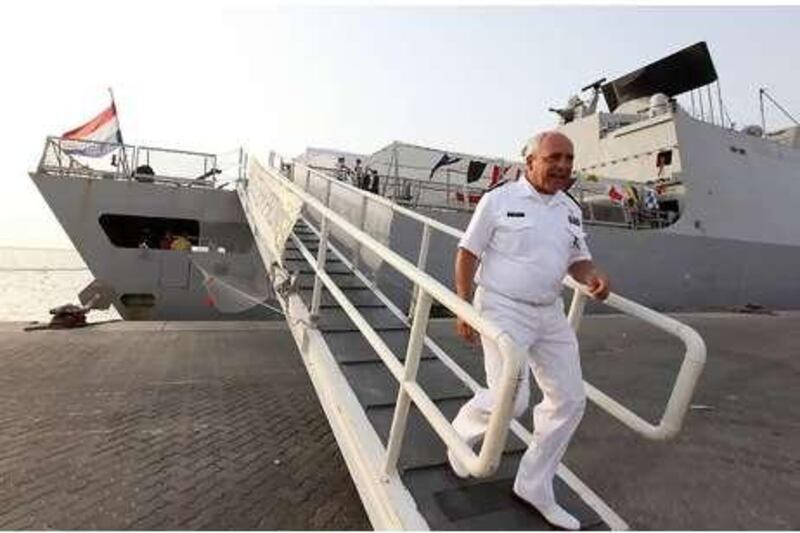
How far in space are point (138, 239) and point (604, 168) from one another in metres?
13.6

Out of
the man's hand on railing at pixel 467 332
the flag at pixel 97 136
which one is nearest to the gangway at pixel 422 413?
the man's hand on railing at pixel 467 332

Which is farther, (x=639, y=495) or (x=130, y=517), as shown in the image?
(x=639, y=495)

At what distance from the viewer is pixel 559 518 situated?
2.98 m

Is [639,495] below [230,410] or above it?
above

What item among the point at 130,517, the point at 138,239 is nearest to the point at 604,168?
the point at 138,239

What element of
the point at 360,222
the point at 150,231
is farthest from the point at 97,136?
the point at 360,222

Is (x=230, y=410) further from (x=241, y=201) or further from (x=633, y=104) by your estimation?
(x=633, y=104)

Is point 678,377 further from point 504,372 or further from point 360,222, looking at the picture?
point 360,222

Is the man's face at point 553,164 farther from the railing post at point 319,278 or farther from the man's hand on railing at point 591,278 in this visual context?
the railing post at point 319,278

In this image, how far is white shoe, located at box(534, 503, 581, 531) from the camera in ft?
9.75

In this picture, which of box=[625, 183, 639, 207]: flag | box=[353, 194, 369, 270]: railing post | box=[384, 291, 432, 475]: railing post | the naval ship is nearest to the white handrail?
box=[384, 291, 432, 475]: railing post

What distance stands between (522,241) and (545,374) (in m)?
0.62

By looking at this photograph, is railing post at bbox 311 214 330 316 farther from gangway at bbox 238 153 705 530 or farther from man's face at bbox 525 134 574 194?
man's face at bbox 525 134 574 194

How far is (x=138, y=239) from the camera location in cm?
1456
